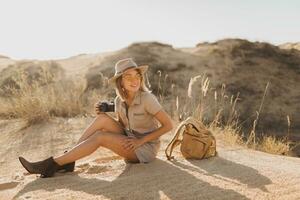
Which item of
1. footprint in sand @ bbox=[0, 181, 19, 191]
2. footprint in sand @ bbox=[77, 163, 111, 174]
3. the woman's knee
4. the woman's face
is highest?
the woman's face

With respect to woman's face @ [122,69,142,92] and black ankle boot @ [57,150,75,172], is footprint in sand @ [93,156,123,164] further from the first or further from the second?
woman's face @ [122,69,142,92]

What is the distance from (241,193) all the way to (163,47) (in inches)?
460

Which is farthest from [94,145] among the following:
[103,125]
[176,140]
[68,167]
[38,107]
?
[38,107]

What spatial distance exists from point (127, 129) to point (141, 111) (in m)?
0.28

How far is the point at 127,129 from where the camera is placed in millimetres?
5230

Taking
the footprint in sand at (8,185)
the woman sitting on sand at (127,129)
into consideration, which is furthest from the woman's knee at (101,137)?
the footprint in sand at (8,185)

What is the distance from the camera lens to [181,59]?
14.7 meters

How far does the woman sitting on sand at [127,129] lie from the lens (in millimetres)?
4957

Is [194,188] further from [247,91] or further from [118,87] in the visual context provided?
[247,91]

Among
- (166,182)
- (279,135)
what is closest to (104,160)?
(166,182)

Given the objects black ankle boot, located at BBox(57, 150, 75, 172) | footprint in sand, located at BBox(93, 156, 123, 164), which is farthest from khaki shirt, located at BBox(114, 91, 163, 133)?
footprint in sand, located at BBox(93, 156, 123, 164)

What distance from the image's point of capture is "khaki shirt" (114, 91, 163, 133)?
16.4 feet

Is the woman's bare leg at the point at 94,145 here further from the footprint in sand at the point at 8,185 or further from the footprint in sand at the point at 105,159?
the footprint in sand at the point at 105,159

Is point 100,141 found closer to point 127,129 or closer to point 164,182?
point 127,129
